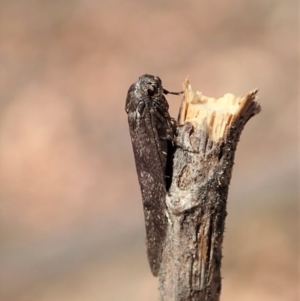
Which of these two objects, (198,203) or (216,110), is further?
(216,110)

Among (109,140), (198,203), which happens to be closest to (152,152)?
(198,203)

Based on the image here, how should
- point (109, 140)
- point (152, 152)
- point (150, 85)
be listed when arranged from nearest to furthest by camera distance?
point (152, 152) < point (150, 85) < point (109, 140)

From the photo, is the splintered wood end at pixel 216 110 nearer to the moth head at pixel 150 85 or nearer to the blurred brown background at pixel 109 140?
the moth head at pixel 150 85

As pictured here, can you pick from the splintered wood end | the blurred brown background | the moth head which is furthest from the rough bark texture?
the blurred brown background

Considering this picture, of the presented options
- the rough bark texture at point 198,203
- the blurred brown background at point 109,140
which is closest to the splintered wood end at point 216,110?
the rough bark texture at point 198,203

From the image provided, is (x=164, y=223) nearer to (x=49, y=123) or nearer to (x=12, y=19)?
(x=49, y=123)

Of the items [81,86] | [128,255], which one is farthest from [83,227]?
[81,86]

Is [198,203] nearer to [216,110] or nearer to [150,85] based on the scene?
[216,110]

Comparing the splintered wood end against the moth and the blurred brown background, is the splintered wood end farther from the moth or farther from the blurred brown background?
the blurred brown background
